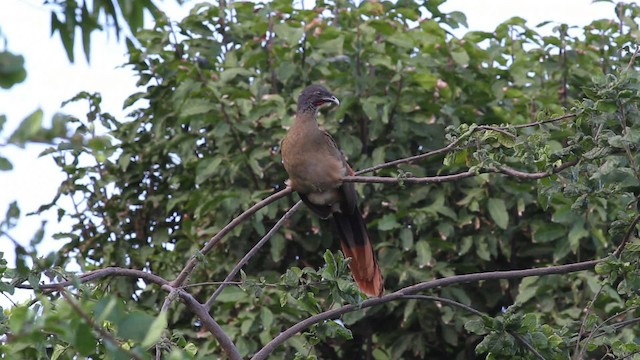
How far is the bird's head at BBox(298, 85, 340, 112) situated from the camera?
15.5ft

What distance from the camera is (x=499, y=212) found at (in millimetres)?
5516

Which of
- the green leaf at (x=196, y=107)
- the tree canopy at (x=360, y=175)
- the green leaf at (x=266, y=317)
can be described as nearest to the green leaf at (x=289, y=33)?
the tree canopy at (x=360, y=175)

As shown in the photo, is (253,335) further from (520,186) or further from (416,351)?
(520,186)

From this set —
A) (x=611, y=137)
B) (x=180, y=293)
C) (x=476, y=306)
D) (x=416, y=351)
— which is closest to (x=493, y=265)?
(x=476, y=306)

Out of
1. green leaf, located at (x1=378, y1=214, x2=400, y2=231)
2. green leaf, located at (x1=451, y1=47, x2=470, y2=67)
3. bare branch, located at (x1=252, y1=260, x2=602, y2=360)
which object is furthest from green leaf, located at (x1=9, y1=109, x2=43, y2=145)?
green leaf, located at (x1=451, y1=47, x2=470, y2=67)

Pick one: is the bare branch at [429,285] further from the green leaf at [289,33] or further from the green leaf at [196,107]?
the green leaf at [289,33]

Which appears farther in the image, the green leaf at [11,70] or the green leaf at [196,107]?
the green leaf at [196,107]

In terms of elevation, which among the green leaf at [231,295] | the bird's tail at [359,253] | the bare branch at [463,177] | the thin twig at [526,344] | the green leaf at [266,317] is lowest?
the green leaf at [266,317]

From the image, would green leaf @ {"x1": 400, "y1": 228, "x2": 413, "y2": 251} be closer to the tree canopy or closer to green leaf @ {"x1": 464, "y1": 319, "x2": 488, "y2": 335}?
the tree canopy

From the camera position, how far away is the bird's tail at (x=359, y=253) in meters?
4.25

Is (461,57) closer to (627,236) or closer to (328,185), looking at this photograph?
(328,185)

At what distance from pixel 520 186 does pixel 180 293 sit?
2.73 m

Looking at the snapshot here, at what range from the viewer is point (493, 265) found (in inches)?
231

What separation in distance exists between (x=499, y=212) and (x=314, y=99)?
1.32 meters
